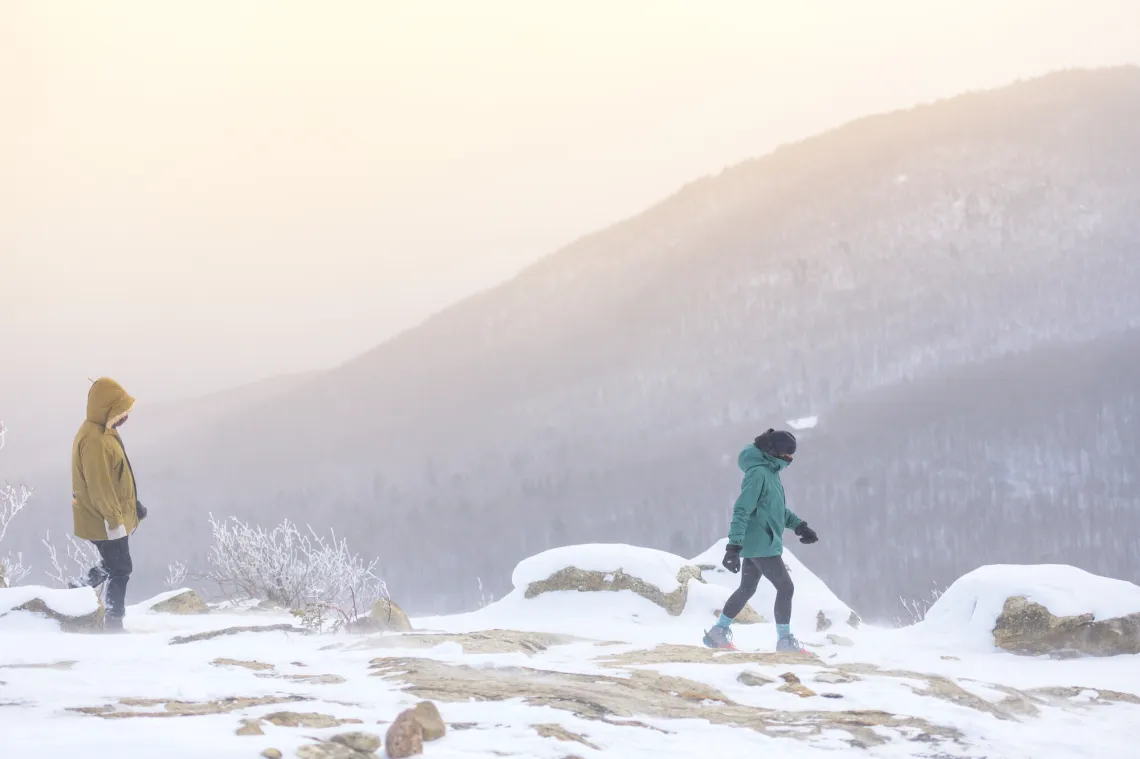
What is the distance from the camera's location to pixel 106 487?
8.47 m

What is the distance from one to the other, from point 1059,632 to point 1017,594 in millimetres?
529

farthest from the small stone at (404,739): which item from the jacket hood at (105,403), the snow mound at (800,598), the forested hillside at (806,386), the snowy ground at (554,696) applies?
the forested hillside at (806,386)

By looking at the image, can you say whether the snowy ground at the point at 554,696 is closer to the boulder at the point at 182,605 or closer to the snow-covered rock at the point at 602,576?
the boulder at the point at 182,605

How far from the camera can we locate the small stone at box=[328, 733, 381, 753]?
4.40m

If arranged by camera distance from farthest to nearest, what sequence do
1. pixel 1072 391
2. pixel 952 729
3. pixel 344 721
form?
pixel 1072 391
pixel 952 729
pixel 344 721

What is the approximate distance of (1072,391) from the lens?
117938mm

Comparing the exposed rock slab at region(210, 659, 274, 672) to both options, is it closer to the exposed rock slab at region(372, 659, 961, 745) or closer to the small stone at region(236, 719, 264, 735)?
the exposed rock slab at region(372, 659, 961, 745)

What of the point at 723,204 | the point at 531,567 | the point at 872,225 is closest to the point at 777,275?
the point at 872,225

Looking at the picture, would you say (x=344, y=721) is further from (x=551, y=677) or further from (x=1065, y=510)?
(x=1065, y=510)

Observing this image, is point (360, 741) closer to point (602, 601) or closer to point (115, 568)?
point (115, 568)

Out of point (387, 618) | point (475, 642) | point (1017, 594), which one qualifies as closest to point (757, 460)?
point (475, 642)

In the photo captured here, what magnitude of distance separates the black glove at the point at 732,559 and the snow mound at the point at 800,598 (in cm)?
822

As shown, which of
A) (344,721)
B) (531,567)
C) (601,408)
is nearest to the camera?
(344,721)

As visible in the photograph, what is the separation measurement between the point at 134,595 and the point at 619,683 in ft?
454
